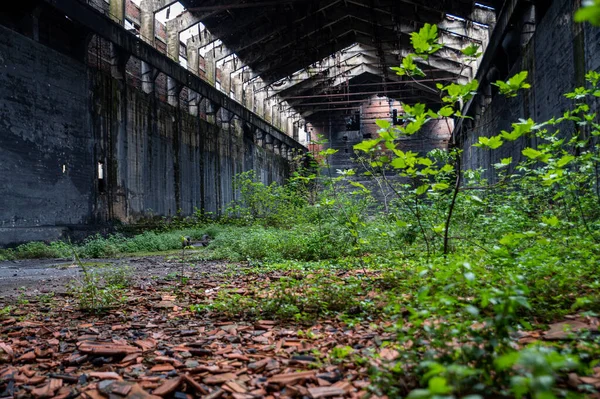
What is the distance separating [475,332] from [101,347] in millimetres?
2396

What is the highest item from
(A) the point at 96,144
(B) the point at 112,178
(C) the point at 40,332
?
(A) the point at 96,144

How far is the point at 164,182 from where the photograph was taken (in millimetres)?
15516

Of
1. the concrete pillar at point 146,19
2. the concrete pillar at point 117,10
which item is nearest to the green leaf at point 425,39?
the concrete pillar at point 117,10

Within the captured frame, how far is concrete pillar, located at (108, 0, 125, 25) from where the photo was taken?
13799 millimetres

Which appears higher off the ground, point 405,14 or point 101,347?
point 405,14

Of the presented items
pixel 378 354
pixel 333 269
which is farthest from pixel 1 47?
pixel 378 354

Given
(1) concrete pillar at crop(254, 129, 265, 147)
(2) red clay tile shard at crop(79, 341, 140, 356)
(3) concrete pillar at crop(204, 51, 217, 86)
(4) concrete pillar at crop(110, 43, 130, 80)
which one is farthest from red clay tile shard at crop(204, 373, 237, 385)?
(1) concrete pillar at crop(254, 129, 265, 147)

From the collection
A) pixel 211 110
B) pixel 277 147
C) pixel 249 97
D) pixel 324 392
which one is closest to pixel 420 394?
pixel 324 392

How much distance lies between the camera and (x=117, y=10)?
547 inches

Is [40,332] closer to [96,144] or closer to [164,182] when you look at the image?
[96,144]

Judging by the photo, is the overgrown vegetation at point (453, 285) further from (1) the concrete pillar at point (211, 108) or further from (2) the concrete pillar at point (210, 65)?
(2) the concrete pillar at point (210, 65)

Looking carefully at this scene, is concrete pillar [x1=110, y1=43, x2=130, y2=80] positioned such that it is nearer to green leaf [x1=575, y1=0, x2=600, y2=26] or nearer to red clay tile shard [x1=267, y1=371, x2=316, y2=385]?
red clay tile shard [x1=267, y1=371, x2=316, y2=385]

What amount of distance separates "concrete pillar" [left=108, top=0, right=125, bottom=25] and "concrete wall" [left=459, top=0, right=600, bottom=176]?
11827 millimetres

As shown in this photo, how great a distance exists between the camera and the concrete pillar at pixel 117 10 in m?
13.8
